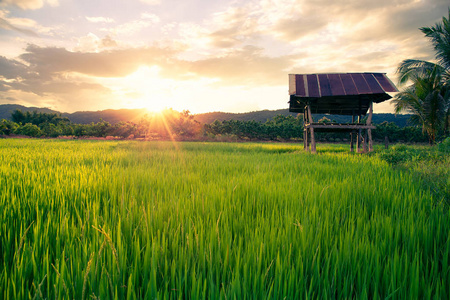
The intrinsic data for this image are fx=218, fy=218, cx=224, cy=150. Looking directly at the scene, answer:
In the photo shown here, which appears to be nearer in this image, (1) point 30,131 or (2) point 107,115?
(1) point 30,131

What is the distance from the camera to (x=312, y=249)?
1.16 m

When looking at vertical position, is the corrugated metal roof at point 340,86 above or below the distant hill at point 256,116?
below

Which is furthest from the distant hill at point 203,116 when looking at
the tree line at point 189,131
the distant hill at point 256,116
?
the tree line at point 189,131

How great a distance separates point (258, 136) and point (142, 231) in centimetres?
2955

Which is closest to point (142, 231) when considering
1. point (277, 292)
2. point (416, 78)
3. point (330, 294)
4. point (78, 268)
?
point (78, 268)

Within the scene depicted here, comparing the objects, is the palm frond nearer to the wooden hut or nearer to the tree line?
the wooden hut

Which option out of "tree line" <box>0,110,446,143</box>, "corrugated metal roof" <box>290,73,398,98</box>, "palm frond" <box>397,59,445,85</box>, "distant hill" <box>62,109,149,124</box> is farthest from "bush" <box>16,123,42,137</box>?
"distant hill" <box>62,109,149,124</box>

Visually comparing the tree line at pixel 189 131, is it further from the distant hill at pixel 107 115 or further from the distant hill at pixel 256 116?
the distant hill at pixel 107 115

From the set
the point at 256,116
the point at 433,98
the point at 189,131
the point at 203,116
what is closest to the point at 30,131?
the point at 189,131

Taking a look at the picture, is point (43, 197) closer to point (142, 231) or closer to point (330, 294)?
point (142, 231)

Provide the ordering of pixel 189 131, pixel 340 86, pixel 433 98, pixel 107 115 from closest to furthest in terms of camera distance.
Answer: pixel 340 86 < pixel 433 98 < pixel 189 131 < pixel 107 115

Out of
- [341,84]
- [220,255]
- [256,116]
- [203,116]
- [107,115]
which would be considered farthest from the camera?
A: [107,115]

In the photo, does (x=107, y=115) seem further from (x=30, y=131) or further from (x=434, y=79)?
(x=434, y=79)

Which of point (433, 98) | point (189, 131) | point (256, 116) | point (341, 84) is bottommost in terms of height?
point (189, 131)
